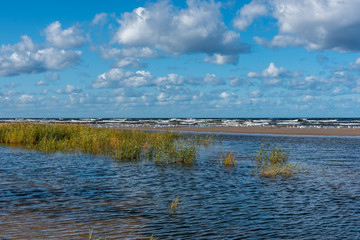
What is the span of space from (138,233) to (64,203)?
11.5 feet

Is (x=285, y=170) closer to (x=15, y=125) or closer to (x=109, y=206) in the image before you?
(x=109, y=206)

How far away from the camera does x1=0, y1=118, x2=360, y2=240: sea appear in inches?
313

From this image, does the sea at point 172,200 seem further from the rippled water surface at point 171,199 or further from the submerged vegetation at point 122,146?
the submerged vegetation at point 122,146

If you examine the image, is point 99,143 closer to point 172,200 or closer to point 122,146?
point 122,146

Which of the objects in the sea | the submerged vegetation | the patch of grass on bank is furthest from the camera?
the patch of grass on bank

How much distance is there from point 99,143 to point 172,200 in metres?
15.4

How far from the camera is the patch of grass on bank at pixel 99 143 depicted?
66.1 ft

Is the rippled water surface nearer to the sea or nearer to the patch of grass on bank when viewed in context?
the sea

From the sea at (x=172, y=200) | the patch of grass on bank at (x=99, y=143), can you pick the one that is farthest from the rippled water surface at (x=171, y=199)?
the patch of grass on bank at (x=99, y=143)

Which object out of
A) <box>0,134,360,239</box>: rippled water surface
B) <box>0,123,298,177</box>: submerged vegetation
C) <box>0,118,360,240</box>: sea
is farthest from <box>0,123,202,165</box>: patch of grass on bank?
<box>0,134,360,239</box>: rippled water surface

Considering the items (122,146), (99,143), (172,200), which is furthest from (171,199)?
(99,143)

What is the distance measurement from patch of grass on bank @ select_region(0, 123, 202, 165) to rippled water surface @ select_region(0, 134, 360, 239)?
9.60 ft

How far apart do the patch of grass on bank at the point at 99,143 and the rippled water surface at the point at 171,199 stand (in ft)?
9.60

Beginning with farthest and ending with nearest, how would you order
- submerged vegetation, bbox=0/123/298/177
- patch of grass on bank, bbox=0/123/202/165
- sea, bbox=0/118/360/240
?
1. patch of grass on bank, bbox=0/123/202/165
2. submerged vegetation, bbox=0/123/298/177
3. sea, bbox=0/118/360/240
